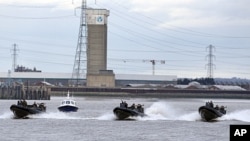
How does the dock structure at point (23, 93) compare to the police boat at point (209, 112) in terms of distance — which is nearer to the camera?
the police boat at point (209, 112)

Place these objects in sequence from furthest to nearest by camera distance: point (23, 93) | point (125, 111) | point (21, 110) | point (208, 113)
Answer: point (23, 93)
point (208, 113)
point (21, 110)
point (125, 111)

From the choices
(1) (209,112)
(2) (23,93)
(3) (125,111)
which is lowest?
(1) (209,112)

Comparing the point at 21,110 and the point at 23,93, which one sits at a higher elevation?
the point at 23,93

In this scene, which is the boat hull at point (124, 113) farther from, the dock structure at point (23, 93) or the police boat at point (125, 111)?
the dock structure at point (23, 93)

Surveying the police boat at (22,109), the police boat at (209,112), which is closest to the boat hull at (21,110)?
the police boat at (22,109)

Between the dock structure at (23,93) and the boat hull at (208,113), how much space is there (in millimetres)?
112583

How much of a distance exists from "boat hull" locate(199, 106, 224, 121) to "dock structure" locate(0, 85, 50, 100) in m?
113

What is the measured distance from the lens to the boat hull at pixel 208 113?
2758 inches

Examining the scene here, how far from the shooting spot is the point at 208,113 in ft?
230

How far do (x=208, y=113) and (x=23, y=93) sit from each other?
116 m

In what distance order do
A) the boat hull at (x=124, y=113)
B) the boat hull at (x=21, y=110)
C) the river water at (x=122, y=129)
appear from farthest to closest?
the boat hull at (x=21, y=110)
the boat hull at (x=124, y=113)
the river water at (x=122, y=129)

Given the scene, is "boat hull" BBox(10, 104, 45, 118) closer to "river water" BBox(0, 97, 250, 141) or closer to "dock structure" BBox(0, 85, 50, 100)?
"river water" BBox(0, 97, 250, 141)

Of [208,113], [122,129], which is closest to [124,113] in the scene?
[208,113]

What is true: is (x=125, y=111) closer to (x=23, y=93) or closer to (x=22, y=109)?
(x=22, y=109)
